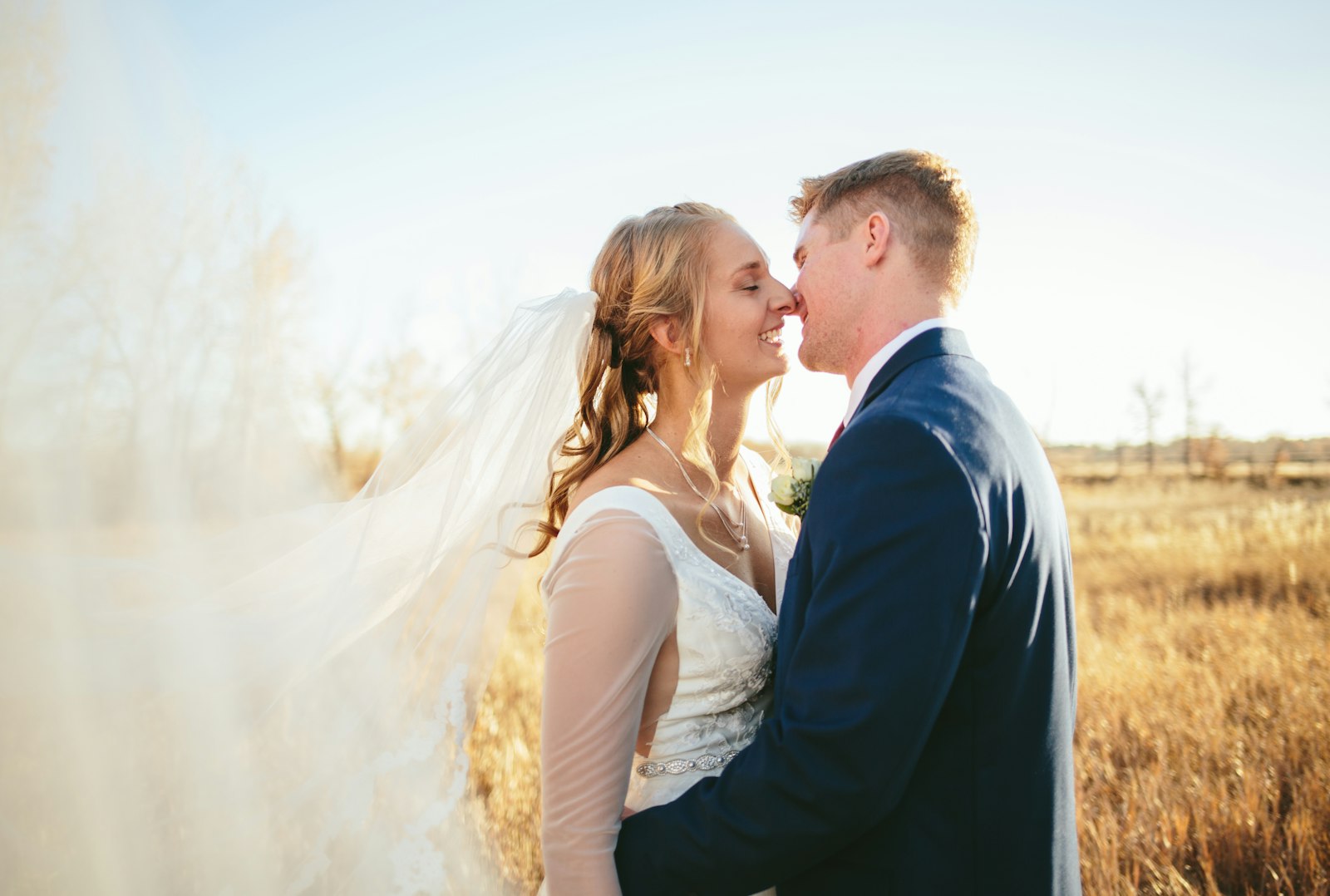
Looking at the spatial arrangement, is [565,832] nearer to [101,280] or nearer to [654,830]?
[654,830]

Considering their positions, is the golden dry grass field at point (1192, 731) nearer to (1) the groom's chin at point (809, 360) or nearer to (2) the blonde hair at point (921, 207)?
(1) the groom's chin at point (809, 360)

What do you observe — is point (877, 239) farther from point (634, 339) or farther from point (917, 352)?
point (634, 339)

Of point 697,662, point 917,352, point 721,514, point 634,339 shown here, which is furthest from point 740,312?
point 697,662

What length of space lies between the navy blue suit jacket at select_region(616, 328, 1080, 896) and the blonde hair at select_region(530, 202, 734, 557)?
3.51 feet

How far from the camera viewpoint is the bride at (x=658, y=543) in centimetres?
213

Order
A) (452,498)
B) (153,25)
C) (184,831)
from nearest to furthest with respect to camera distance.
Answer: (184,831), (153,25), (452,498)

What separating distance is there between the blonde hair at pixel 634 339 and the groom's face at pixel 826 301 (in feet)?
1.55

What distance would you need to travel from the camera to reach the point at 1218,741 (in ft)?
14.2

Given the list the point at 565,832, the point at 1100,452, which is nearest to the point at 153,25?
the point at 565,832

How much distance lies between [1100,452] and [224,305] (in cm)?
8407

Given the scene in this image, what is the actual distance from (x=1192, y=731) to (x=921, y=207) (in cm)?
393

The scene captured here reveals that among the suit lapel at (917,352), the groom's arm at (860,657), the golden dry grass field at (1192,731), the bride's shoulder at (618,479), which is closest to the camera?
the groom's arm at (860,657)

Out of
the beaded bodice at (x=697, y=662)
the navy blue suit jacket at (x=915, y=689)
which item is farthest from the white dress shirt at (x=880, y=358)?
the beaded bodice at (x=697, y=662)

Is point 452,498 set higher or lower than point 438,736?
higher
